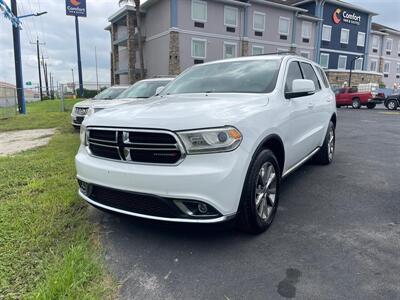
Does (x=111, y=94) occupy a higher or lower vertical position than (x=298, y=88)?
lower

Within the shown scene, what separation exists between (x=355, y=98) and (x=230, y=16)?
40.5 feet

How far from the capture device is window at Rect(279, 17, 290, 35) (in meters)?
31.0

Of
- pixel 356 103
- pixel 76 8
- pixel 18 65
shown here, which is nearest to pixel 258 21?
pixel 356 103

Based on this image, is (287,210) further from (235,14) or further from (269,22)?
(269,22)

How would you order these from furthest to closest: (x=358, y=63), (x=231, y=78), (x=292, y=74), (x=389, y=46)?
(x=389, y=46) → (x=358, y=63) → (x=292, y=74) → (x=231, y=78)

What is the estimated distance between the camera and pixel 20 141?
886 centimetres

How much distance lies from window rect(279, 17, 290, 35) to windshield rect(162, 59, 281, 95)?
96.5ft

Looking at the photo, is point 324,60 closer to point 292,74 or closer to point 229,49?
point 229,49

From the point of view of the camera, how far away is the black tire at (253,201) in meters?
2.75

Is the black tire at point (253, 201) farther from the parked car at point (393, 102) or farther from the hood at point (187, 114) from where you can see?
the parked car at point (393, 102)

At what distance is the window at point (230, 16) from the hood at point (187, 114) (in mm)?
26420

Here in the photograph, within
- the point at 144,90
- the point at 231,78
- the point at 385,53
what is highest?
the point at 385,53

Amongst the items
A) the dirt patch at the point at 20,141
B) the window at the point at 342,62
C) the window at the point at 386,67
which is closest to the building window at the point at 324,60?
the window at the point at 342,62

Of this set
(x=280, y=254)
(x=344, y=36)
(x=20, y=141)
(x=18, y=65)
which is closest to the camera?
(x=280, y=254)
